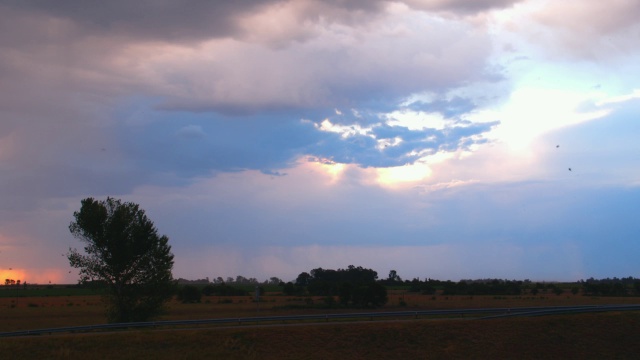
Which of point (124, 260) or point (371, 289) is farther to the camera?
point (371, 289)

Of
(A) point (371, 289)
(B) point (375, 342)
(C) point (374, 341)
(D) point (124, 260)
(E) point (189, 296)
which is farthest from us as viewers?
(E) point (189, 296)

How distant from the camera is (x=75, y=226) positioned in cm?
4703

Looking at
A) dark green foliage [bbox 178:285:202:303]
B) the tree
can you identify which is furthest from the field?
dark green foliage [bbox 178:285:202:303]

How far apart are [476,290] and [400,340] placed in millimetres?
89767

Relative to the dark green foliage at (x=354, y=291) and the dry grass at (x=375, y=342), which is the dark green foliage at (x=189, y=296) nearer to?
→ the dark green foliage at (x=354, y=291)

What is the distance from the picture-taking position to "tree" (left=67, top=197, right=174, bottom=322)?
4572 cm

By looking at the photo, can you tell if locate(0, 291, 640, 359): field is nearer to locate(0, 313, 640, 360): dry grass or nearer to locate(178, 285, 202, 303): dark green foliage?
locate(0, 313, 640, 360): dry grass

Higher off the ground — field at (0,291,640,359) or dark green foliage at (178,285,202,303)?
dark green foliage at (178,285,202,303)

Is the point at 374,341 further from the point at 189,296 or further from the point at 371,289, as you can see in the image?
the point at 189,296

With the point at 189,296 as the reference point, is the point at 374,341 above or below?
below

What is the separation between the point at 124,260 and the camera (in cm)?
4638

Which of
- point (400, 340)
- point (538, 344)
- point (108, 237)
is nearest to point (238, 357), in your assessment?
point (400, 340)

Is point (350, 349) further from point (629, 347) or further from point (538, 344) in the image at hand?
point (629, 347)

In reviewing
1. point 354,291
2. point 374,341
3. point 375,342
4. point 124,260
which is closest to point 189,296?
point 354,291
